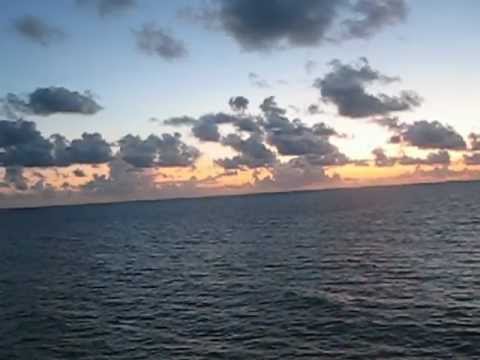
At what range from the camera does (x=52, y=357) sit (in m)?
43.2

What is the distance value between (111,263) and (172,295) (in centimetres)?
3858

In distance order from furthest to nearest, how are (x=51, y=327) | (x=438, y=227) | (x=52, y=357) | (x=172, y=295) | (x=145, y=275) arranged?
1. (x=438, y=227)
2. (x=145, y=275)
3. (x=172, y=295)
4. (x=51, y=327)
5. (x=52, y=357)

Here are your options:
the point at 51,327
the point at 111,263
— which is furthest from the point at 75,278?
the point at 51,327

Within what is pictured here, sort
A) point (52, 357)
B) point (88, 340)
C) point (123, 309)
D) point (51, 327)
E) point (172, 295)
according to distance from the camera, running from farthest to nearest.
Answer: point (172, 295), point (123, 309), point (51, 327), point (88, 340), point (52, 357)

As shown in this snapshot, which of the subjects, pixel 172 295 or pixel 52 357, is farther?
pixel 172 295

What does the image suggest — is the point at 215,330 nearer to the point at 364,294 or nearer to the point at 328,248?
the point at 364,294

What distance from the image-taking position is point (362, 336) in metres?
43.7

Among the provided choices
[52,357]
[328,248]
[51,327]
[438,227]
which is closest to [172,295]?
[51,327]

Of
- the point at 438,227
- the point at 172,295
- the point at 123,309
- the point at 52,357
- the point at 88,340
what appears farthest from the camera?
the point at 438,227

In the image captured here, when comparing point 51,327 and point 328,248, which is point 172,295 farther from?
point 328,248

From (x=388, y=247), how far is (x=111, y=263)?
5362cm

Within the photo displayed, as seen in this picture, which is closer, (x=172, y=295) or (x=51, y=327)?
(x=51, y=327)

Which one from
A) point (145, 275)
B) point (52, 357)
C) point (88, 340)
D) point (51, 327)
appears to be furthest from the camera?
point (145, 275)

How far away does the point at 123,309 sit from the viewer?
193 feet
